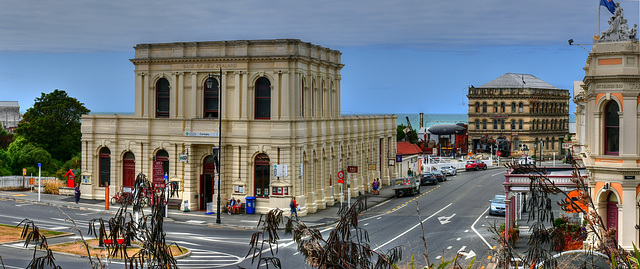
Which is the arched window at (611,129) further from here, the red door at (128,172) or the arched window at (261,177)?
the red door at (128,172)

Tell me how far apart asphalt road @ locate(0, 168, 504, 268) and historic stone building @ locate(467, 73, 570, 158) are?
5487cm

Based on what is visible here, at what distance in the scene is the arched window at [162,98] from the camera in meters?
46.3

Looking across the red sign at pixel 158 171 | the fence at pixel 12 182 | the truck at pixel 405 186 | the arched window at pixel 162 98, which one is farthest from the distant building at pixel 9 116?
the truck at pixel 405 186

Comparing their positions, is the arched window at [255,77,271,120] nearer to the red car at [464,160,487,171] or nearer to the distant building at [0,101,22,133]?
the red car at [464,160,487,171]

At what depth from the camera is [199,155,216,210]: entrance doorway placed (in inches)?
1766

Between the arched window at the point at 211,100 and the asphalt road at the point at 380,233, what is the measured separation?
797 cm

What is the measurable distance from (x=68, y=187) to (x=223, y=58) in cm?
1689

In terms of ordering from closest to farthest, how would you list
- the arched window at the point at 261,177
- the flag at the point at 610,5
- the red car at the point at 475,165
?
the flag at the point at 610,5 < the arched window at the point at 261,177 < the red car at the point at 475,165

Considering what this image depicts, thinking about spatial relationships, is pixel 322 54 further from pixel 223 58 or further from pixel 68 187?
pixel 68 187

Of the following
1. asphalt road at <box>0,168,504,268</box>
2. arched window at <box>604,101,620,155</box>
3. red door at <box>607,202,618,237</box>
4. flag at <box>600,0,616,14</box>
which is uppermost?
flag at <box>600,0,616,14</box>


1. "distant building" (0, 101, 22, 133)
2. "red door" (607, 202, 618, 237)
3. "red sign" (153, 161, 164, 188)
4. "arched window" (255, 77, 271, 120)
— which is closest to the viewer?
"red door" (607, 202, 618, 237)

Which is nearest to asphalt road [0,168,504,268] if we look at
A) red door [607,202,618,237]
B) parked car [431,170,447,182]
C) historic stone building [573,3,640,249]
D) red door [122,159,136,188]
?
red door [122,159,136,188]

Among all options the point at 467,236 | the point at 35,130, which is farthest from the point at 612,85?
the point at 35,130

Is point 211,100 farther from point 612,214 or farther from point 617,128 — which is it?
point 612,214
